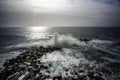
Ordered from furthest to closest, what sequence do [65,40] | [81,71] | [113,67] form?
[65,40] < [113,67] < [81,71]

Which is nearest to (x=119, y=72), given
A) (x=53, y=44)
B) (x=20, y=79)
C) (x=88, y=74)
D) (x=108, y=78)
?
(x=108, y=78)

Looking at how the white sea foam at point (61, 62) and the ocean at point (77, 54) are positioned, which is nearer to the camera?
the white sea foam at point (61, 62)

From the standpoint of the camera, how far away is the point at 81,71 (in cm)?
964

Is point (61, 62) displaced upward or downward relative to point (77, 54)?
upward

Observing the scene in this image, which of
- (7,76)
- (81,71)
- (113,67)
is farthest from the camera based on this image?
(113,67)

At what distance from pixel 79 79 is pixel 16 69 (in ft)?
22.5

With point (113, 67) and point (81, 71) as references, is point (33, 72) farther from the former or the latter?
point (113, 67)

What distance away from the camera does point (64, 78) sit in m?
7.94

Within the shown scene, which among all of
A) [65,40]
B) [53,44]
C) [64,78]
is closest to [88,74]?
[64,78]

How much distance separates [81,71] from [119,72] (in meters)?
3.97

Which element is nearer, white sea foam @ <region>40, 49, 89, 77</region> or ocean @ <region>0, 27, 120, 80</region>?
white sea foam @ <region>40, 49, 89, 77</region>

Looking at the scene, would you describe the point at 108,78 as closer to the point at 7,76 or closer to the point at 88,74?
the point at 88,74

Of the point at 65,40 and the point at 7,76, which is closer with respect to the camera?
the point at 7,76

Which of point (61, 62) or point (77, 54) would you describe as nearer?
point (61, 62)
